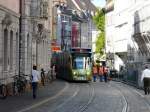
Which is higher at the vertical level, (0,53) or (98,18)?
(98,18)

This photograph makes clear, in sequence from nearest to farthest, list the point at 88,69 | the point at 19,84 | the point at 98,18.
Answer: the point at 19,84 < the point at 88,69 < the point at 98,18

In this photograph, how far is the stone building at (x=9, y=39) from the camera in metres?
34.2

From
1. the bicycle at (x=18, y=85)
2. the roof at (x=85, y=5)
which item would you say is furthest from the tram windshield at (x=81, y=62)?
the roof at (x=85, y=5)

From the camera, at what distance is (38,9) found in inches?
1802

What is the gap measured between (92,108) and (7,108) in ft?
12.4

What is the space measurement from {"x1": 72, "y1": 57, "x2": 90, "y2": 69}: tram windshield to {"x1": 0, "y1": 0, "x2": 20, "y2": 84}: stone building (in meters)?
16.8

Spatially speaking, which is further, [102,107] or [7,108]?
[102,107]

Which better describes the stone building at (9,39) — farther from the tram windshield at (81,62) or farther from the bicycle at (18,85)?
the tram windshield at (81,62)

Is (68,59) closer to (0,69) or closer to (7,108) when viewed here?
(0,69)

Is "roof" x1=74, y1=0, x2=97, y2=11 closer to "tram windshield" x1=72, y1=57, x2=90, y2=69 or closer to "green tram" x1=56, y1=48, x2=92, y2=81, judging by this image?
"green tram" x1=56, y1=48, x2=92, y2=81

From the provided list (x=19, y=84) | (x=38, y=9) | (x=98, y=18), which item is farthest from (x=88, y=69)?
(x=98, y=18)

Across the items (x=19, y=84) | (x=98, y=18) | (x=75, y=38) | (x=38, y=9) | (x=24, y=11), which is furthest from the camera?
(x=75, y=38)

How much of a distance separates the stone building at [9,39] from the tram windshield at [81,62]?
662 inches

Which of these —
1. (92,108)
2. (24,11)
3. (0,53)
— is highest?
(24,11)
